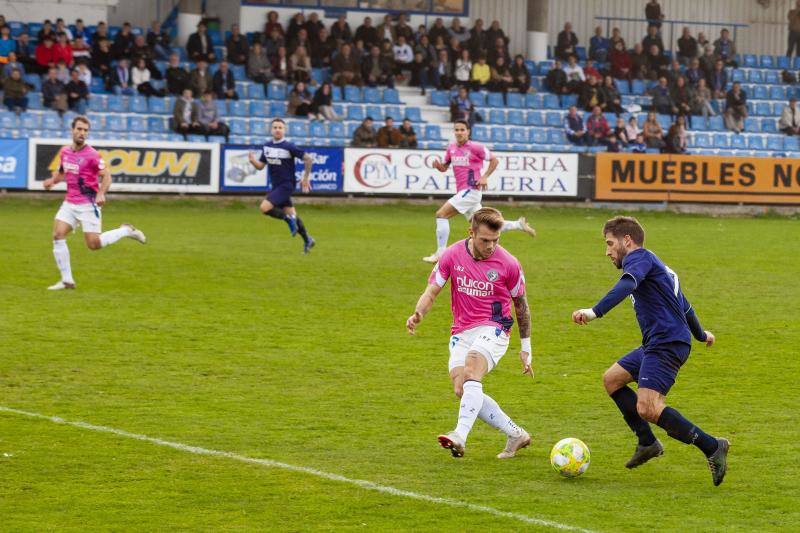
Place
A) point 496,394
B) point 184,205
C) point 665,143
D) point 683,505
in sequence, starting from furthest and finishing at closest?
point 665,143 < point 184,205 < point 496,394 < point 683,505

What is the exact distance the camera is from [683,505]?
793 cm

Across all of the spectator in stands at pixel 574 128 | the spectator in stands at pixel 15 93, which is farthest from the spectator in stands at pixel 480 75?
the spectator in stands at pixel 15 93

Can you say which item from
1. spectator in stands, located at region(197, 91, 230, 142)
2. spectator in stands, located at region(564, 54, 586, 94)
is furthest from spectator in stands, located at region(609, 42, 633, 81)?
spectator in stands, located at region(197, 91, 230, 142)

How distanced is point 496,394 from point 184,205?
20.7 meters

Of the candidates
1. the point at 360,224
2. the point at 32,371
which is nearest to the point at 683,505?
the point at 32,371

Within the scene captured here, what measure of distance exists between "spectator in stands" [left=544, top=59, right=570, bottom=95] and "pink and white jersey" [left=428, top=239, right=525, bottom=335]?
31.2 metres

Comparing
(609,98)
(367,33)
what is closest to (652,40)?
(609,98)

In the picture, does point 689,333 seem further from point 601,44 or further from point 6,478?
point 601,44

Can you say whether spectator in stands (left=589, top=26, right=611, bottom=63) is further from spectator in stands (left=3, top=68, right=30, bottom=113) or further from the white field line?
the white field line

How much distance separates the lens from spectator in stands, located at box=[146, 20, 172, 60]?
35406mm

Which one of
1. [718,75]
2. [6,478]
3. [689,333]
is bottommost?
[6,478]

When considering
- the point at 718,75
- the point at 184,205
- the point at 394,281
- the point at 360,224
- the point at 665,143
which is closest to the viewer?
the point at 394,281

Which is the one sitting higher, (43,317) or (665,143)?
(665,143)

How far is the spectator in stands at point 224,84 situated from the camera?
1371 inches
